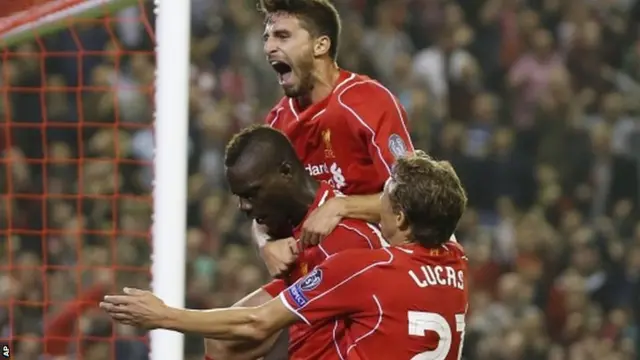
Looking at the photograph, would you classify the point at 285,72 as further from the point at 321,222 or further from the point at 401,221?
the point at 401,221

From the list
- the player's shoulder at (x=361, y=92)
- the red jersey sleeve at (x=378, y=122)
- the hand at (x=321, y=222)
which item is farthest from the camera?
the player's shoulder at (x=361, y=92)

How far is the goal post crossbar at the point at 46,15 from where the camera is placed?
195 inches

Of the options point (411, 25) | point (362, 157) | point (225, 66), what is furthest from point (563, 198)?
point (362, 157)

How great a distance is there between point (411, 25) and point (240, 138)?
6.33 metres

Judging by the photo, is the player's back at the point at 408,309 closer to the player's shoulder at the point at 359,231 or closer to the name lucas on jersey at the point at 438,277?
the name lucas on jersey at the point at 438,277

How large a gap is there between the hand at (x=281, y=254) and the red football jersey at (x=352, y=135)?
0.34 meters

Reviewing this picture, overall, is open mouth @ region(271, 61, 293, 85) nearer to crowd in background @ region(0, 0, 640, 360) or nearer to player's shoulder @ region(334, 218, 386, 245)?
player's shoulder @ region(334, 218, 386, 245)

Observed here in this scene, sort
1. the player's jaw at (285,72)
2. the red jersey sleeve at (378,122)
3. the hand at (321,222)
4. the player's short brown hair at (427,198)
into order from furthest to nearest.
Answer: the player's jaw at (285,72) < the red jersey sleeve at (378,122) < the hand at (321,222) < the player's short brown hair at (427,198)

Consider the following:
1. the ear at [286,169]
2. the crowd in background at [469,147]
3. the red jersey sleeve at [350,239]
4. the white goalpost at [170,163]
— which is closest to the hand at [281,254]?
the red jersey sleeve at [350,239]

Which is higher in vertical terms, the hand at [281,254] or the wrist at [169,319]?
the hand at [281,254]

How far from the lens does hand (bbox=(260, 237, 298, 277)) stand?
4250mm

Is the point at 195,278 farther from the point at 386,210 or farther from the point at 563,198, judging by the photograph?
the point at 386,210

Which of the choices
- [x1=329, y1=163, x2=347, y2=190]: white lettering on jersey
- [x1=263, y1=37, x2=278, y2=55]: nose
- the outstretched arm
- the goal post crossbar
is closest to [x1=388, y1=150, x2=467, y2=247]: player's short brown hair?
the outstretched arm

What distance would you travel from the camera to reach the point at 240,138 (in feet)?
13.9
